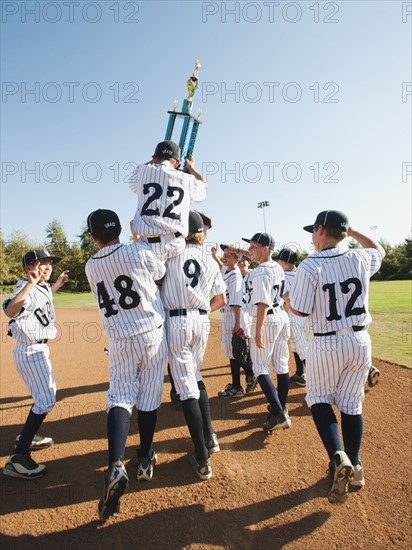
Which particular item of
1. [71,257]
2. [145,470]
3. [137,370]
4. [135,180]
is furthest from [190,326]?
[71,257]

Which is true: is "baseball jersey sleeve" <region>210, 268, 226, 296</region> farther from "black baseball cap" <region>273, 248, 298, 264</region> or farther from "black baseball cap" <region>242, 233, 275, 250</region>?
"black baseball cap" <region>273, 248, 298, 264</region>

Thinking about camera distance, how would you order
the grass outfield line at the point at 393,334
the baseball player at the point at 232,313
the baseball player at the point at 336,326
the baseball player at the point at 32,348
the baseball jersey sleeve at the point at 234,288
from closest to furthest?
1. the baseball player at the point at 336,326
2. the baseball player at the point at 32,348
3. the baseball player at the point at 232,313
4. the baseball jersey sleeve at the point at 234,288
5. the grass outfield line at the point at 393,334

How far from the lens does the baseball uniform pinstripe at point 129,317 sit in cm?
255

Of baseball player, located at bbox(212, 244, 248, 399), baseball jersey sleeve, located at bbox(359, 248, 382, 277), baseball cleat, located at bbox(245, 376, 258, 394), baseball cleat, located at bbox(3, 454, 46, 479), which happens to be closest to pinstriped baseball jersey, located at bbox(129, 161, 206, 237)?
baseball jersey sleeve, located at bbox(359, 248, 382, 277)

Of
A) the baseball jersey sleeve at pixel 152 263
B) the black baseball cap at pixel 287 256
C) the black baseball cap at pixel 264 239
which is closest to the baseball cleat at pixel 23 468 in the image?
the baseball jersey sleeve at pixel 152 263

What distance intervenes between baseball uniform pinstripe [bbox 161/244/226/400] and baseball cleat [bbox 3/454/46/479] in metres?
1.38

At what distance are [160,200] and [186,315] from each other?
96cm

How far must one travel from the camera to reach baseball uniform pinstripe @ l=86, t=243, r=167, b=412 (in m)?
2.55

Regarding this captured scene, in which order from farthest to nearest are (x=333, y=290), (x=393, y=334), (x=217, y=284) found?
(x=393, y=334) → (x=217, y=284) → (x=333, y=290)

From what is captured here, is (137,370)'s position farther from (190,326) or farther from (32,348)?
(32,348)

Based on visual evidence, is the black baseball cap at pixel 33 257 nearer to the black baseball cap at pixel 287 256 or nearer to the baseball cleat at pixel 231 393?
the baseball cleat at pixel 231 393

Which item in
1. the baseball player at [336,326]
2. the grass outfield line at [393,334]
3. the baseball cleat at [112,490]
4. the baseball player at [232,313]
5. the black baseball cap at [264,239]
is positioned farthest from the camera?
the grass outfield line at [393,334]

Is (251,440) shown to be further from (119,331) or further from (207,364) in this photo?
(207,364)

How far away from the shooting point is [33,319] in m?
3.22
